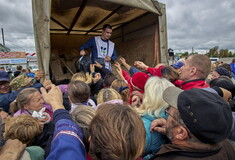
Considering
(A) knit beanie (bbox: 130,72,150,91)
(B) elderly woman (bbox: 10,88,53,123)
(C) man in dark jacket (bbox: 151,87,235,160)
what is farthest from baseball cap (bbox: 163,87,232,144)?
(B) elderly woman (bbox: 10,88,53,123)

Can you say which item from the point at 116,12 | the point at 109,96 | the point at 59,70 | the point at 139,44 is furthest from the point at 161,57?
the point at 59,70

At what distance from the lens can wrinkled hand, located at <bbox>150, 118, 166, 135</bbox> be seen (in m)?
1.19

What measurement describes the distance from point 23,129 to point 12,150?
447 mm

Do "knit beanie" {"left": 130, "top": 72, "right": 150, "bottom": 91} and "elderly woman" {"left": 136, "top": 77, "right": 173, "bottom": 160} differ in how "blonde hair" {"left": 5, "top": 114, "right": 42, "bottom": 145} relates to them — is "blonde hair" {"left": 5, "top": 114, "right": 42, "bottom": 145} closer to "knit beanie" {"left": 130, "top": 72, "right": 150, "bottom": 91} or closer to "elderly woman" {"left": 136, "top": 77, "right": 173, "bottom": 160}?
"elderly woman" {"left": 136, "top": 77, "right": 173, "bottom": 160}

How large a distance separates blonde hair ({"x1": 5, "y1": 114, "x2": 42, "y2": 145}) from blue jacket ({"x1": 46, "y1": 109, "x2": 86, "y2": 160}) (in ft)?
1.62

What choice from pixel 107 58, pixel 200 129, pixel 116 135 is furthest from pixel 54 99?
pixel 107 58

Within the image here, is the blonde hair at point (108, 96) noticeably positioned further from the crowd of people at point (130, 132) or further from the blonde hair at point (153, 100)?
the crowd of people at point (130, 132)

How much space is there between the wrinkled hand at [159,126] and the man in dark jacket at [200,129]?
24cm

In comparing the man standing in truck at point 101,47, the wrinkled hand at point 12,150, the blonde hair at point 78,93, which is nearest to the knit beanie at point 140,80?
the blonde hair at point 78,93

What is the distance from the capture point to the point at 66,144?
2.52 feet

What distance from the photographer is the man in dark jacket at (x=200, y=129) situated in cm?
78

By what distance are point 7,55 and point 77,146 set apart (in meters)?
25.1

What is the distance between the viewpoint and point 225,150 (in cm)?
93

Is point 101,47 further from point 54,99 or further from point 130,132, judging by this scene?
point 130,132
